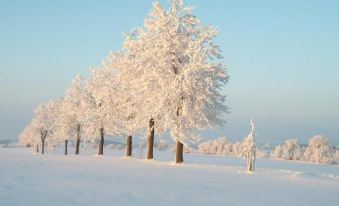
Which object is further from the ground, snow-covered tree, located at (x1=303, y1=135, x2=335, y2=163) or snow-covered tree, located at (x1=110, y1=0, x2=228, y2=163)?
snow-covered tree, located at (x1=110, y1=0, x2=228, y2=163)

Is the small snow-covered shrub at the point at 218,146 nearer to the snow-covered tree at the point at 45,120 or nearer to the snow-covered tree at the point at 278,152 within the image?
the snow-covered tree at the point at 278,152

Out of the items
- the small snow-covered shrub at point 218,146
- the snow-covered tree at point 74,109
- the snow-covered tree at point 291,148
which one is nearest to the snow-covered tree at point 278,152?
the snow-covered tree at point 291,148

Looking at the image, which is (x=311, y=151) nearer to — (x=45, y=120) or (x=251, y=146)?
(x=45, y=120)

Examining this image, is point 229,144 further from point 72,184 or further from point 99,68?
point 72,184

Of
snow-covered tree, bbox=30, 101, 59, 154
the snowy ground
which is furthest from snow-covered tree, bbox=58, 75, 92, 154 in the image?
the snowy ground

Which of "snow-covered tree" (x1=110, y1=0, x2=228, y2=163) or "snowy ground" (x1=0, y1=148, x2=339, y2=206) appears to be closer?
"snowy ground" (x1=0, y1=148, x2=339, y2=206)

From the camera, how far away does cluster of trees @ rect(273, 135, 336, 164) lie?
386 ft

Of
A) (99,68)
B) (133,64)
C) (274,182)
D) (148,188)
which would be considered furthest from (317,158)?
(148,188)

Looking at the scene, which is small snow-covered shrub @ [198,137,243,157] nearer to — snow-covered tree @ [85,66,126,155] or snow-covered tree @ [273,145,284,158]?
snow-covered tree @ [273,145,284,158]

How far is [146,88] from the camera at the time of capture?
3788 centimetres

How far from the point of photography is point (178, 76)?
118 feet

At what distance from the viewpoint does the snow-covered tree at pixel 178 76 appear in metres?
36.2

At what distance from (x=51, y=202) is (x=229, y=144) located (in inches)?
5396

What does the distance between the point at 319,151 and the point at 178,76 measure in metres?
92.5
